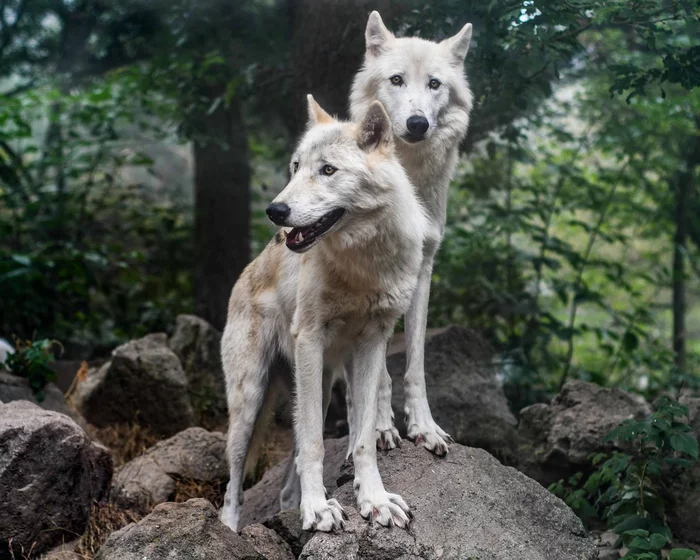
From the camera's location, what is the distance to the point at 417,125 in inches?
156

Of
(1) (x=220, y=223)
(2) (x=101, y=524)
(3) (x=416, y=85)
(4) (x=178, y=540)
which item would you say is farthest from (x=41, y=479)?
(1) (x=220, y=223)

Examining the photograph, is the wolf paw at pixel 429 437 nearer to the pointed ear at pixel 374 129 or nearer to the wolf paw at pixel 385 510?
the wolf paw at pixel 385 510

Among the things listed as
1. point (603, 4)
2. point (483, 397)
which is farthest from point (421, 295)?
point (603, 4)

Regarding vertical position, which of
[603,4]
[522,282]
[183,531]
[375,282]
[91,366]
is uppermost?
[603,4]

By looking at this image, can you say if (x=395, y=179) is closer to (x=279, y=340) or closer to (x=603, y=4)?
(x=279, y=340)

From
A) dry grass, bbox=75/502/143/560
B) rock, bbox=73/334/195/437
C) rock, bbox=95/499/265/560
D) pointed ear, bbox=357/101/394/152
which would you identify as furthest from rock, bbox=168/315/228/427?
pointed ear, bbox=357/101/394/152

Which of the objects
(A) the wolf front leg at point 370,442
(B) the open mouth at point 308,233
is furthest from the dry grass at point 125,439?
(B) the open mouth at point 308,233

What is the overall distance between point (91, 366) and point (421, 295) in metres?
4.50

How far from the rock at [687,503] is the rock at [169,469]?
2.81 metres

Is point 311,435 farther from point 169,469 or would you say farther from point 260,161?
point 260,161

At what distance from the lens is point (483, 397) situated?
218 inches

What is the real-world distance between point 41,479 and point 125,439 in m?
1.89

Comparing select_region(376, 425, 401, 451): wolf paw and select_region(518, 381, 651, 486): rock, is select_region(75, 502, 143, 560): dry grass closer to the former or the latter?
select_region(376, 425, 401, 451): wolf paw

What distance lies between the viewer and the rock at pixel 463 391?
525 centimetres
